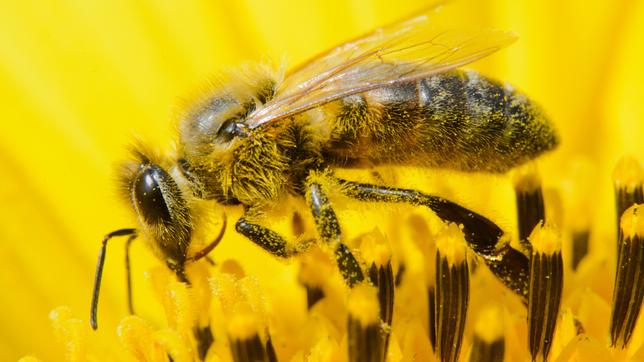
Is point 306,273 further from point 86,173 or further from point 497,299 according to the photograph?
point 86,173

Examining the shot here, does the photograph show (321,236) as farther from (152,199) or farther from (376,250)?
(152,199)

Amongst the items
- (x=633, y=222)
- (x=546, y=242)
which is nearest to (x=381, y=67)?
(x=546, y=242)

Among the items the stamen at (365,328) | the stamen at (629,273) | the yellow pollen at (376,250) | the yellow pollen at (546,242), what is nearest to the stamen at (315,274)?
the yellow pollen at (376,250)

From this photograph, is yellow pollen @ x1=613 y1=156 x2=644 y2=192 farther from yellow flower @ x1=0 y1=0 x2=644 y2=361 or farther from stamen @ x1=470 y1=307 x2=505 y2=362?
stamen @ x1=470 y1=307 x2=505 y2=362

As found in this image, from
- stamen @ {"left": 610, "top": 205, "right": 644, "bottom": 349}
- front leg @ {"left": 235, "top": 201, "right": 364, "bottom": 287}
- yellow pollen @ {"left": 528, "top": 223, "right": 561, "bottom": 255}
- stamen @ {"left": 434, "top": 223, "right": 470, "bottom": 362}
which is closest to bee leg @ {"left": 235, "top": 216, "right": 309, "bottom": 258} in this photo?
front leg @ {"left": 235, "top": 201, "right": 364, "bottom": 287}

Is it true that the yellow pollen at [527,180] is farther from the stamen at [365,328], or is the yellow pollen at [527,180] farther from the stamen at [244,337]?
the stamen at [244,337]

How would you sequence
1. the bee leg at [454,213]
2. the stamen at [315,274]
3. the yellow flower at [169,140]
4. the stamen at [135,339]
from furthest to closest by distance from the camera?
1. the stamen at [315,274]
2. the yellow flower at [169,140]
3. the stamen at [135,339]
4. the bee leg at [454,213]
